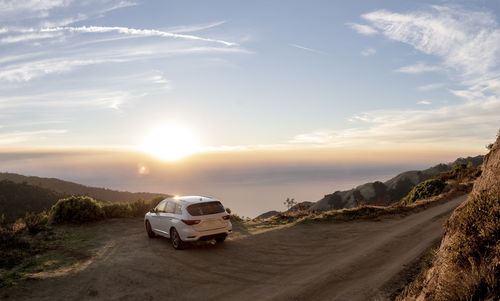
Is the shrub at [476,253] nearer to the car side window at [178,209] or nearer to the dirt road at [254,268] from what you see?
the dirt road at [254,268]

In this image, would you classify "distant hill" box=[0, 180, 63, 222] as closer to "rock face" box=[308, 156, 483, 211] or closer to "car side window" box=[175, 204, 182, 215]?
"car side window" box=[175, 204, 182, 215]

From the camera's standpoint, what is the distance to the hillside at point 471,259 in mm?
4492

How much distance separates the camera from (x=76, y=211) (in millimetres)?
17281

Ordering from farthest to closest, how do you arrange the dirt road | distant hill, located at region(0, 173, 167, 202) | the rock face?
distant hill, located at region(0, 173, 167, 202), the rock face, the dirt road

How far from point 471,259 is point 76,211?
57.2 feet

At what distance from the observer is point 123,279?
371 inches

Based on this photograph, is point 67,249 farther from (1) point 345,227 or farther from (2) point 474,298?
(2) point 474,298

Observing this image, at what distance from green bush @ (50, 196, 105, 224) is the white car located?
643 centimetres

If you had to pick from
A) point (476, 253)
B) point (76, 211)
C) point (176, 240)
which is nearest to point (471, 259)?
point (476, 253)

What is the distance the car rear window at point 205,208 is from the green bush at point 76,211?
8.29 metres

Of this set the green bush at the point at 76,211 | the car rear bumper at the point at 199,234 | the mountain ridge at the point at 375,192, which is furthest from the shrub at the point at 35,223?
the mountain ridge at the point at 375,192

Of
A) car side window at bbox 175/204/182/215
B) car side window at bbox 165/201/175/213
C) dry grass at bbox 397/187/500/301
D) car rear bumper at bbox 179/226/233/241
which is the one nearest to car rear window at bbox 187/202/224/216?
car side window at bbox 175/204/182/215

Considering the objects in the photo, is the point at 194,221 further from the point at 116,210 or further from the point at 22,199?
the point at 22,199

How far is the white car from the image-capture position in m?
11.7
